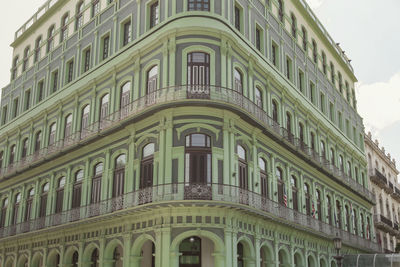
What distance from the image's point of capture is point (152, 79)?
23516 mm

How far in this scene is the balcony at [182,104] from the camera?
20906mm

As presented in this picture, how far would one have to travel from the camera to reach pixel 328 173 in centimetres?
3322

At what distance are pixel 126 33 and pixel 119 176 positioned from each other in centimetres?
889

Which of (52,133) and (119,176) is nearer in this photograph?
(119,176)

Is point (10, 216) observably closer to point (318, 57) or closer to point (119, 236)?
point (119, 236)

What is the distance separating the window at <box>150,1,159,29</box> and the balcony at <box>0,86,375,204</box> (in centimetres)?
475

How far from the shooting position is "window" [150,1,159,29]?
988 inches

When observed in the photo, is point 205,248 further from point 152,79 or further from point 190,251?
point 152,79

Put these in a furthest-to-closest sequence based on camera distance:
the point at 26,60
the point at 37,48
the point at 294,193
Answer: the point at 26,60 → the point at 37,48 → the point at 294,193

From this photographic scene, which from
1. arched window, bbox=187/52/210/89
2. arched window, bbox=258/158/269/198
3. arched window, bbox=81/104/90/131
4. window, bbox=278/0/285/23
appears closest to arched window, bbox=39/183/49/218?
arched window, bbox=81/104/90/131

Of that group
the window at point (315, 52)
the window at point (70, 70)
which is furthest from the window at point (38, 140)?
the window at point (315, 52)

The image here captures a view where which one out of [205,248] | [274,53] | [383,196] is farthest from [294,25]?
[383,196]

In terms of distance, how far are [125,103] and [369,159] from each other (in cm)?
3253

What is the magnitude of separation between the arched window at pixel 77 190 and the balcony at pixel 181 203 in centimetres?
71
